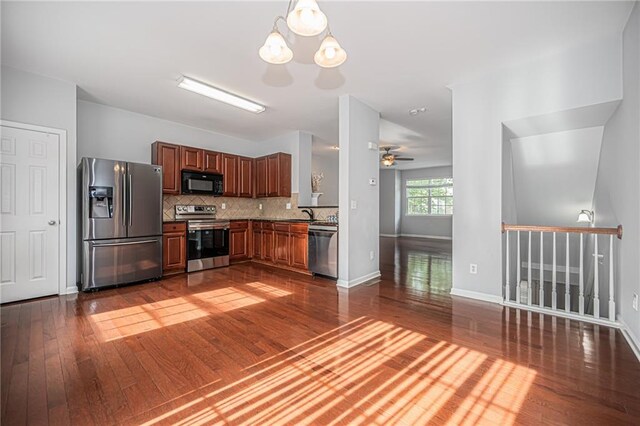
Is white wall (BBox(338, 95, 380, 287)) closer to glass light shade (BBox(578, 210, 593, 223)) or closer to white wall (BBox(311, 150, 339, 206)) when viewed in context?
glass light shade (BBox(578, 210, 593, 223))

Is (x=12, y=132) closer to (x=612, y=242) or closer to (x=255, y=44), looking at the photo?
(x=255, y=44)

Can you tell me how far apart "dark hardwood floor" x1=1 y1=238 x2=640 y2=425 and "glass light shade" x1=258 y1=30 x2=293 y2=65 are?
7.08 ft

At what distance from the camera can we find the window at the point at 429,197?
32.6 feet

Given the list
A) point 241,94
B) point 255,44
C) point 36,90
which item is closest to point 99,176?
point 36,90

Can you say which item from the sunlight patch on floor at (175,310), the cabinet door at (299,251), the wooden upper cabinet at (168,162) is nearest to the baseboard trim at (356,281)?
the sunlight patch on floor at (175,310)

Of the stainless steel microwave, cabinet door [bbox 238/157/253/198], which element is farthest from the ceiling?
cabinet door [bbox 238/157/253/198]

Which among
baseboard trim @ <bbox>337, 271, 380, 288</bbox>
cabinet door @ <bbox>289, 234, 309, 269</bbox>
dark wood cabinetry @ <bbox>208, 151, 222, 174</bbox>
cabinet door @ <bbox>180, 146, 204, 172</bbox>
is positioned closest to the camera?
baseboard trim @ <bbox>337, 271, 380, 288</bbox>

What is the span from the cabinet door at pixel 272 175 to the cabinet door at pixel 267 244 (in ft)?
2.90

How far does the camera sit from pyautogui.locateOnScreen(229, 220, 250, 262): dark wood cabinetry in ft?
18.0

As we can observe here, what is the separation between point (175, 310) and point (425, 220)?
920cm

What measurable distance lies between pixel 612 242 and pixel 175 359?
3982 mm

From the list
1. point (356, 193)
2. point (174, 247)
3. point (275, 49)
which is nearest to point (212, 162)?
point (174, 247)

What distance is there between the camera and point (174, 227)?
463cm

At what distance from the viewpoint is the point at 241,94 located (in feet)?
12.8
